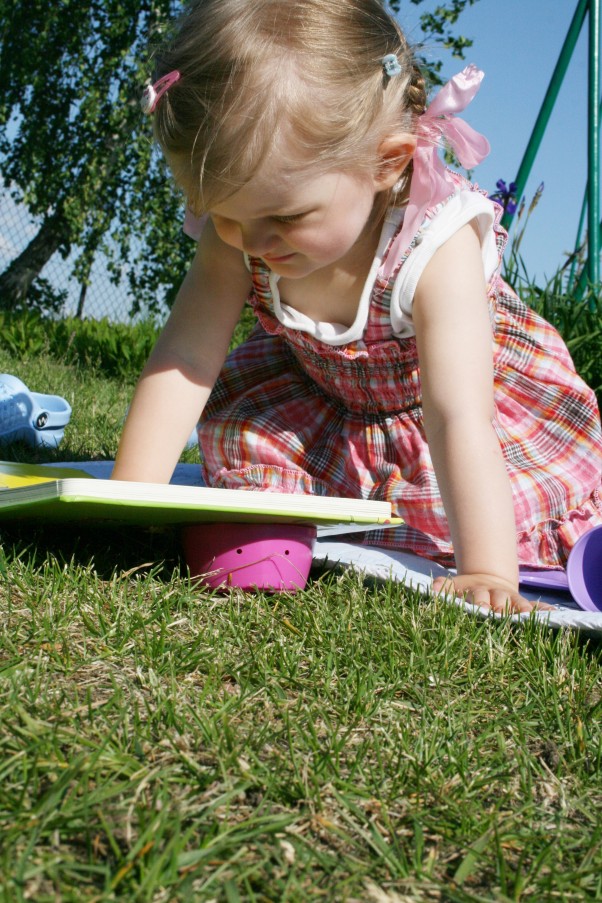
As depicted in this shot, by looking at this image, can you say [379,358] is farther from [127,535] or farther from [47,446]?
[47,446]

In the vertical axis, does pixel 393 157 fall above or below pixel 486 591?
above

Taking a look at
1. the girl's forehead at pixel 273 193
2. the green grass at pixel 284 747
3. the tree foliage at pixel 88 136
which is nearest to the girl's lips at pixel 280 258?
the girl's forehead at pixel 273 193

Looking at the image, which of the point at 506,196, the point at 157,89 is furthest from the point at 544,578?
the point at 506,196

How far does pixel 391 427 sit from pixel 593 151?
1944 millimetres

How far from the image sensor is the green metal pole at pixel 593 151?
331cm

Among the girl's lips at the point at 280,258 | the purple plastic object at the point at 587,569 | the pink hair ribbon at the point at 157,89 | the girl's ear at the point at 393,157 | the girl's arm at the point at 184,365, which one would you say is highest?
the pink hair ribbon at the point at 157,89

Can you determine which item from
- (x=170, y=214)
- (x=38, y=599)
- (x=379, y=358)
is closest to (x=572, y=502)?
(x=379, y=358)

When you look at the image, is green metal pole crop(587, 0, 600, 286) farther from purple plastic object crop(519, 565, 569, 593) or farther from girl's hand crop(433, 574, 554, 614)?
girl's hand crop(433, 574, 554, 614)

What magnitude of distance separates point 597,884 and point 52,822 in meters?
0.47

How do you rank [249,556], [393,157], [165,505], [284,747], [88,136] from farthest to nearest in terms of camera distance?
1. [88,136]
2. [393,157]
3. [249,556]
4. [165,505]
5. [284,747]

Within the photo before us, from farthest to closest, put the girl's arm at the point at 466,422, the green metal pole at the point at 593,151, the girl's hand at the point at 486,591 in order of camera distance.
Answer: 1. the green metal pole at the point at 593,151
2. the girl's arm at the point at 466,422
3. the girl's hand at the point at 486,591

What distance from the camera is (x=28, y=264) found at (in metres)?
8.92

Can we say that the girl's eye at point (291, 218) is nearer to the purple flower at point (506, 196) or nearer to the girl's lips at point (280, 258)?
the girl's lips at point (280, 258)

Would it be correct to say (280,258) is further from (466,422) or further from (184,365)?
(466,422)
